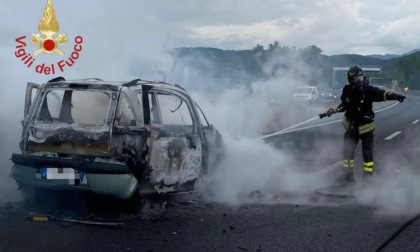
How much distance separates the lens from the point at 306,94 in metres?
31.4

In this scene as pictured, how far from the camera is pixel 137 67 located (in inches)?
487

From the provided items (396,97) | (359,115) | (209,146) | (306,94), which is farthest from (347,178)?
(306,94)

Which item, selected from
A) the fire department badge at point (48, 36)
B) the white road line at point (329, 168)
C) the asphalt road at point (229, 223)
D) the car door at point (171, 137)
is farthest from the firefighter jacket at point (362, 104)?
the fire department badge at point (48, 36)

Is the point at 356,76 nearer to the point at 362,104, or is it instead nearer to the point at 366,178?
the point at 362,104

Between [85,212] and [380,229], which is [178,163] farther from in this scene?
[380,229]

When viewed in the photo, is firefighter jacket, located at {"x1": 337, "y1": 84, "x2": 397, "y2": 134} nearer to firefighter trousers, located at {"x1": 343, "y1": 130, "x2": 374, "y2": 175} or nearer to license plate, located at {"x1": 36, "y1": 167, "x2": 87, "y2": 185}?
firefighter trousers, located at {"x1": 343, "y1": 130, "x2": 374, "y2": 175}

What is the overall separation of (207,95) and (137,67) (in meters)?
2.13

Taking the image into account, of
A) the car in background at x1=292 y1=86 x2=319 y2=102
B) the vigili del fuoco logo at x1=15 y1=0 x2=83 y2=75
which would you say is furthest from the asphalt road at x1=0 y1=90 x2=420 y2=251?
the car in background at x1=292 y1=86 x2=319 y2=102

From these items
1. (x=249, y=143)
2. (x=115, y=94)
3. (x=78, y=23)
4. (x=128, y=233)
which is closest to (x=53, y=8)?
(x=78, y=23)

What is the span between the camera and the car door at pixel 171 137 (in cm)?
590

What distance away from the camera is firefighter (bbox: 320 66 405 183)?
26.0 feet

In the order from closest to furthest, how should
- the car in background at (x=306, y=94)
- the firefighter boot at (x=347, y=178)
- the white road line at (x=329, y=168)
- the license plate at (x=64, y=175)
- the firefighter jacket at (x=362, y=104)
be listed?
the license plate at (x=64, y=175) < the firefighter jacket at (x=362, y=104) < the firefighter boot at (x=347, y=178) < the white road line at (x=329, y=168) < the car in background at (x=306, y=94)

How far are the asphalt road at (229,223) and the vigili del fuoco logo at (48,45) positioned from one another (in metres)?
4.66

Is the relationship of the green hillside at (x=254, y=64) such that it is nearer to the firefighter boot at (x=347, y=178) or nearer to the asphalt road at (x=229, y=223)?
the firefighter boot at (x=347, y=178)
